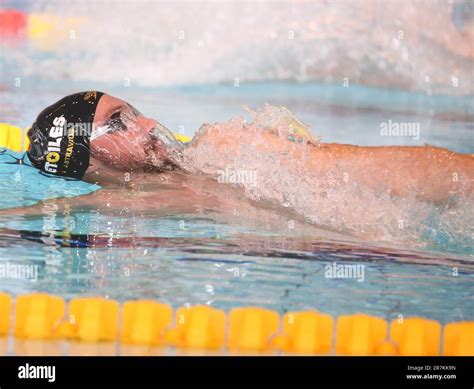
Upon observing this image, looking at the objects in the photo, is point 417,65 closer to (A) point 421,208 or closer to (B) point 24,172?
(A) point 421,208

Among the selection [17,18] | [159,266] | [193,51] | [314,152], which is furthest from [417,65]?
[159,266]

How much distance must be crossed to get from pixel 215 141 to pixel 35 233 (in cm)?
102

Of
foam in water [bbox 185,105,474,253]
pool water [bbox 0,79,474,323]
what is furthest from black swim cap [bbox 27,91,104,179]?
foam in water [bbox 185,105,474,253]

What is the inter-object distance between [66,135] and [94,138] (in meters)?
0.14

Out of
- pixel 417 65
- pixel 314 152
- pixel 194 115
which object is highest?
pixel 417 65

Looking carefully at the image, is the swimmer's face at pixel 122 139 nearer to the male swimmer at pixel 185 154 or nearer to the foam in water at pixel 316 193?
the male swimmer at pixel 185 154

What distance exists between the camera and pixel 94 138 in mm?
3725

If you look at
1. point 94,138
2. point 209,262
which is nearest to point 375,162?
point 209,262

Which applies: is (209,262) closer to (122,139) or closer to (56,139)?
(122,139)

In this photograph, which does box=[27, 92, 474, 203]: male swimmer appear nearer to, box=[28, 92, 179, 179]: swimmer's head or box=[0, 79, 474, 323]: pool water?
box=[28, 92, 179, 179]: swimmer's head

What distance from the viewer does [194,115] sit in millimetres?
5973

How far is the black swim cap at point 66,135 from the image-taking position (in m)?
3.71

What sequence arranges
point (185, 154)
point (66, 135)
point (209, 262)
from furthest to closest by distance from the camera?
point (185, 154)
point (66, 135)
point (209, 262)

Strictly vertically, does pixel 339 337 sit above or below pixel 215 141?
below
